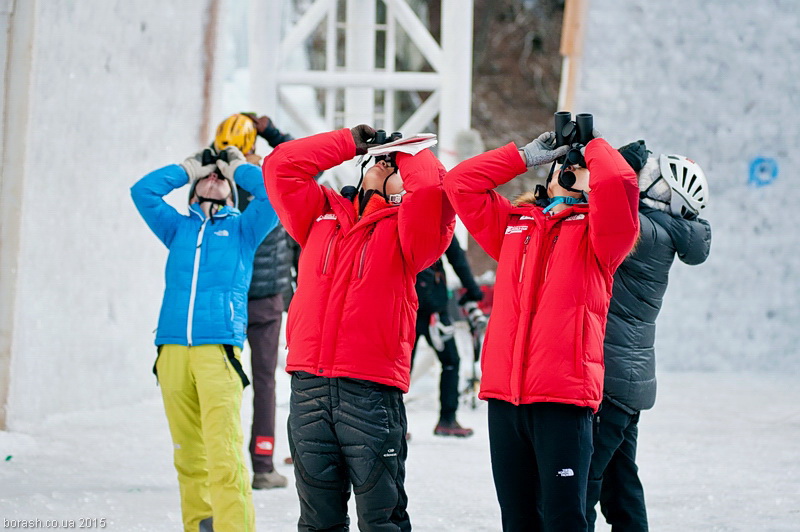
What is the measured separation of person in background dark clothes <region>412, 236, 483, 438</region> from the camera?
6.68 meters

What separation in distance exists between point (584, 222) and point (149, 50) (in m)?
5.74

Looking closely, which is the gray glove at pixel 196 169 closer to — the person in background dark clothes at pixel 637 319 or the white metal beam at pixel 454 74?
the person in background dark clothes at pixel 637 319

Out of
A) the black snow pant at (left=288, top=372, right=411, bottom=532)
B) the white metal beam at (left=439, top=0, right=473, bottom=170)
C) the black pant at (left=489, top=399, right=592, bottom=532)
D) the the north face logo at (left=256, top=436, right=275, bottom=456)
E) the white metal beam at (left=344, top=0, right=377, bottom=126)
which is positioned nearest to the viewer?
the black pant at (left=489, top=399, right=592, bottom=532)

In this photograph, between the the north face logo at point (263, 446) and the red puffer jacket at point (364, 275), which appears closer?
the red puffer jacket at point (364, 275)

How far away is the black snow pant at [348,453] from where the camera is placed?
3.24 metres

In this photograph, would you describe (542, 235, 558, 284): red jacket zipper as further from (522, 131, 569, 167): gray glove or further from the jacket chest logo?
(522, 131, 569, 167): gray glove

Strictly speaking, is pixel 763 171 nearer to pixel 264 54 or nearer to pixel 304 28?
pixel 304 28

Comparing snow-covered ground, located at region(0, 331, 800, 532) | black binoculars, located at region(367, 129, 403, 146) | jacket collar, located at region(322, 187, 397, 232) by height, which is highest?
black binoculars, located at region(367, 129, 403, 146)

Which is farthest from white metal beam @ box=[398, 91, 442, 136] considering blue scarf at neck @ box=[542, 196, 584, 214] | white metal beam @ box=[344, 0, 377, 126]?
blue scarf at neck @ box=[542, 196, 584, 214]

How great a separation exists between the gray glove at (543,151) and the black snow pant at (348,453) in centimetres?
90

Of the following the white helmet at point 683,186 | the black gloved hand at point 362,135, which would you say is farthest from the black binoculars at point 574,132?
the white helmet at point 683,186

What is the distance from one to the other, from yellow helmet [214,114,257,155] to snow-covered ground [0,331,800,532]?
176cm

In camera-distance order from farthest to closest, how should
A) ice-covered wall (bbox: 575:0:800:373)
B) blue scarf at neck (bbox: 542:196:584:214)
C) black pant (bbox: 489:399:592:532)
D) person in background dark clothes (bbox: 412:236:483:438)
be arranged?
ice-covered wall (bbox: 575:0:800:373) < person in background dark clothes (bbox: 412:236:483:438) < blue scarf at neck (bbox: 542:196:584:214) < black pant (bbox: 489:399:592:532)

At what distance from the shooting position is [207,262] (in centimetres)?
409
